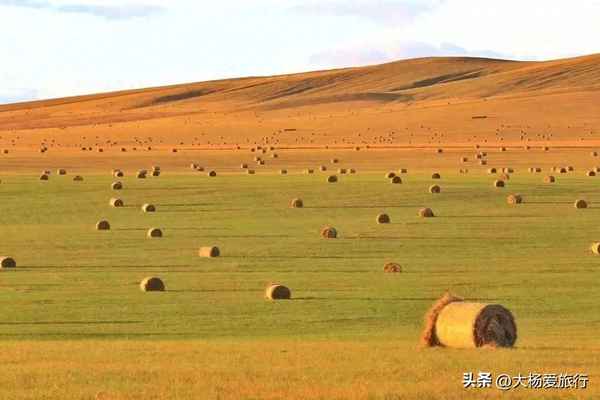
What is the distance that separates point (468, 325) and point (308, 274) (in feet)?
45.7

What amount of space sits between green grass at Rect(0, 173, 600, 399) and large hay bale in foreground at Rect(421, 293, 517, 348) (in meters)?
0.24

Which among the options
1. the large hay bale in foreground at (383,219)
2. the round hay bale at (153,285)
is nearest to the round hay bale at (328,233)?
the large hay bale in foreground at (383,219)

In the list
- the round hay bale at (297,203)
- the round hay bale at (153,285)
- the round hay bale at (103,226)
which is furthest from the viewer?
the round hay bale at (297,203)

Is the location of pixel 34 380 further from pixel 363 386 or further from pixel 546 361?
pixel 546 361

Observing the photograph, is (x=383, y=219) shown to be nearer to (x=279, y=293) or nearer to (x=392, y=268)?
(x=392, y=268)

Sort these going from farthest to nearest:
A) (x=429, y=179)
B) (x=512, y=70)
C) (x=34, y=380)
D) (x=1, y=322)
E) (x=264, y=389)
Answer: (x=512, y=70)
(x=429, y=179)
(x=1, y=322)
(x=34, y=380)
(x=264, y=389)

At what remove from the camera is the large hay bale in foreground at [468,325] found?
18.6 metres

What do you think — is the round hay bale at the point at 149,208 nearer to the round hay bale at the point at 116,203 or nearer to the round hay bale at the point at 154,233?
the round hay bale at the point at 116,203

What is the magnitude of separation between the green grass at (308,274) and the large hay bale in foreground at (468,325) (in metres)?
0.24

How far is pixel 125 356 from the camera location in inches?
758

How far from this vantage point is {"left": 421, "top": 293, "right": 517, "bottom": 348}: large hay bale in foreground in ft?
61.0

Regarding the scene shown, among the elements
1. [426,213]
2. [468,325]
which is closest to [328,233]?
[426,213]

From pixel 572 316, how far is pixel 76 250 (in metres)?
15.5

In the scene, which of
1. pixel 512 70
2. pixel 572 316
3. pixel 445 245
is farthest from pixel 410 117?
pixel 572 316
